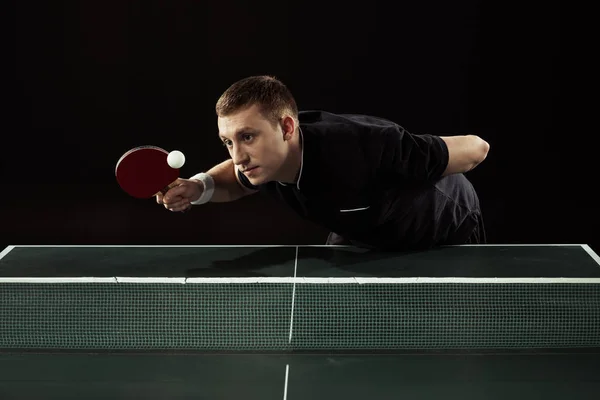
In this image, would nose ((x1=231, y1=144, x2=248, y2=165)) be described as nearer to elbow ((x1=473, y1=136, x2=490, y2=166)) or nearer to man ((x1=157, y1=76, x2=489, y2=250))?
man ((x1=157, y1=76, x2=489, y2=250))

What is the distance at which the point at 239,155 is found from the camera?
3979mm

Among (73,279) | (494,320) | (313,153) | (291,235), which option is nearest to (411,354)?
(494,320)

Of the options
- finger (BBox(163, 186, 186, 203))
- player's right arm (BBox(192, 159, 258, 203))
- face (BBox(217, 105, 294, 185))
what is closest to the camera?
face (BBox(217, 105, 294, 185))

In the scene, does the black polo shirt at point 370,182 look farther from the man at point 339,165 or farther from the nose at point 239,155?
the nose at point 239,155

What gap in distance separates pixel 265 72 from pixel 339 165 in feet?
16.2

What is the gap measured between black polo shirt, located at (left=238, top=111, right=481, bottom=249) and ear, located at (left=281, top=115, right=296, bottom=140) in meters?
0.12

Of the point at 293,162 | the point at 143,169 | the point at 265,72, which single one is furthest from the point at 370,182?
the point at 265,72

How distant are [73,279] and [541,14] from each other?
568cm

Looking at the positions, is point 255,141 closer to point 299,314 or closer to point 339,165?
point 339,165

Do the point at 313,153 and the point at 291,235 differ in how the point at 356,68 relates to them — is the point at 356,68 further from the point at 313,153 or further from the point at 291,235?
the point at 313,153

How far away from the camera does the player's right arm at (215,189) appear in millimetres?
4293

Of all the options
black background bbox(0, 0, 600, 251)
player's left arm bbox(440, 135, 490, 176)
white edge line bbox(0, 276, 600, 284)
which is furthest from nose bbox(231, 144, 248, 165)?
black background bbox(0, 0, 600, 251)

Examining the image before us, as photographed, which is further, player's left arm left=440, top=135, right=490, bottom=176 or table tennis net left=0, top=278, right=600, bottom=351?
player's left arm left=440, top=135, right=490, bottom=176

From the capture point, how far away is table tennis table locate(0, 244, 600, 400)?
13.1ft
